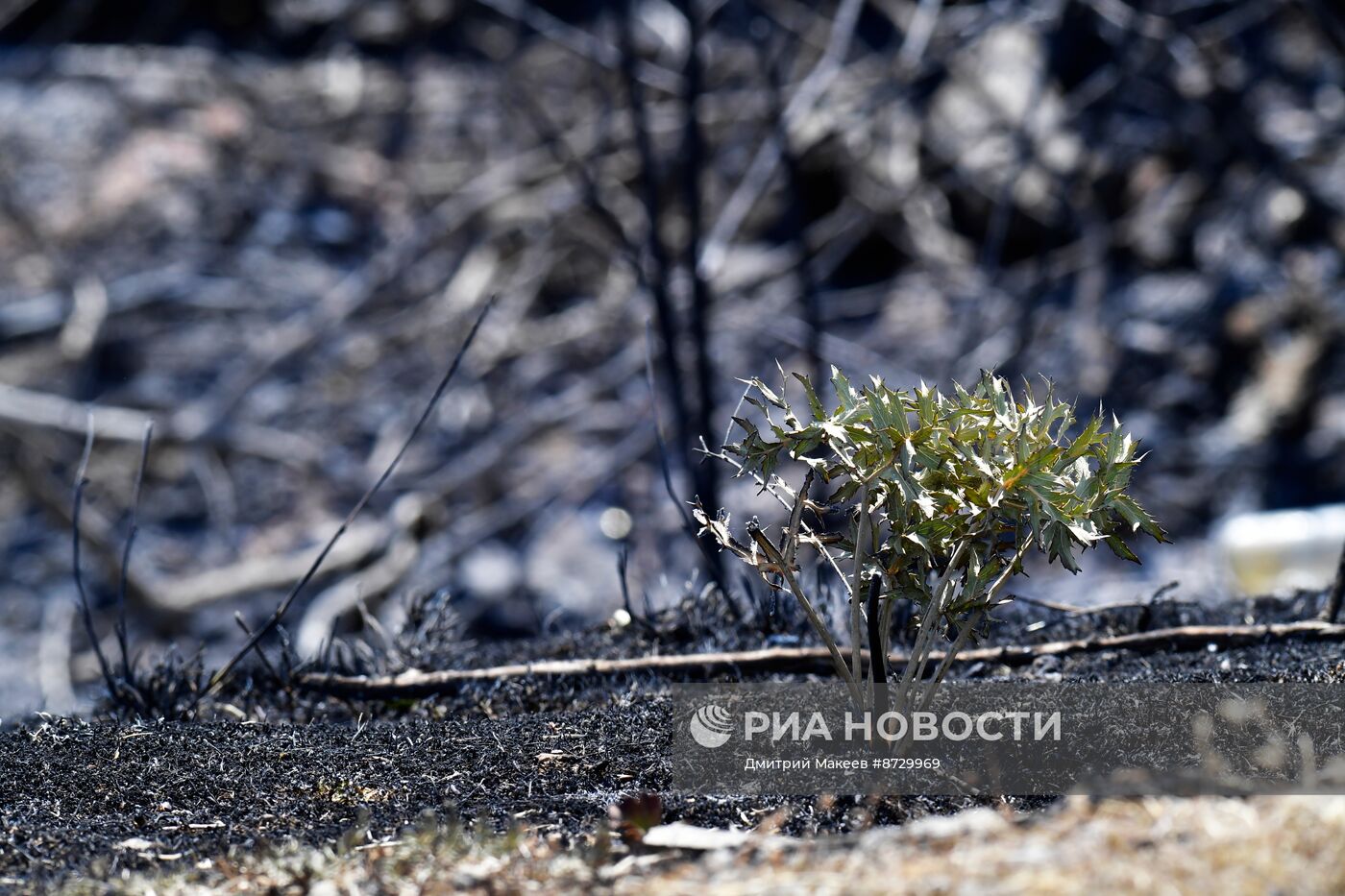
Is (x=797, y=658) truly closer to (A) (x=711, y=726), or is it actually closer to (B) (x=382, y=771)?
(A) (x=711, y=726)

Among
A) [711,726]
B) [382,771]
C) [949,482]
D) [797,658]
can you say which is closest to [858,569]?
[949,482]

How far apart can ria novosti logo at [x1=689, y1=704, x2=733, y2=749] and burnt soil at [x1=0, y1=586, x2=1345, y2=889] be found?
6cm

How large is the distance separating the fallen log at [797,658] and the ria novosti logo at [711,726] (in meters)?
0.38

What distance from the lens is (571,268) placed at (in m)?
9.22

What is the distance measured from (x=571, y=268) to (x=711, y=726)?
711 centimetres

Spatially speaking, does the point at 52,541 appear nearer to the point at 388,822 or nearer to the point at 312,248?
the point at 312,248

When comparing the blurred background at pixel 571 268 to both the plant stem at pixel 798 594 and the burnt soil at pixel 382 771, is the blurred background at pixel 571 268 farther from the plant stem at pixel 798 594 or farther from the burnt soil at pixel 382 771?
the plant stem at pixel 798 594

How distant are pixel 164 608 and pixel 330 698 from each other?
13.1 feet

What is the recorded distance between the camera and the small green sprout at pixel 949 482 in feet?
6.49

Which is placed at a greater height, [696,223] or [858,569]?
[696,223]

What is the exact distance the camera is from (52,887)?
1.78m

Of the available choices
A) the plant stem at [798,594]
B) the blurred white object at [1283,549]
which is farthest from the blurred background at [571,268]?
the plant stem at [798,594]

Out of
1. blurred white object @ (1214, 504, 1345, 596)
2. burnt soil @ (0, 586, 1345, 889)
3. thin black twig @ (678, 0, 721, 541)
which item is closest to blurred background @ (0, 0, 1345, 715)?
thin black twig @ (678, 0, 721, 541)

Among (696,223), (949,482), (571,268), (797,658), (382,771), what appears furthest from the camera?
(571,268)
